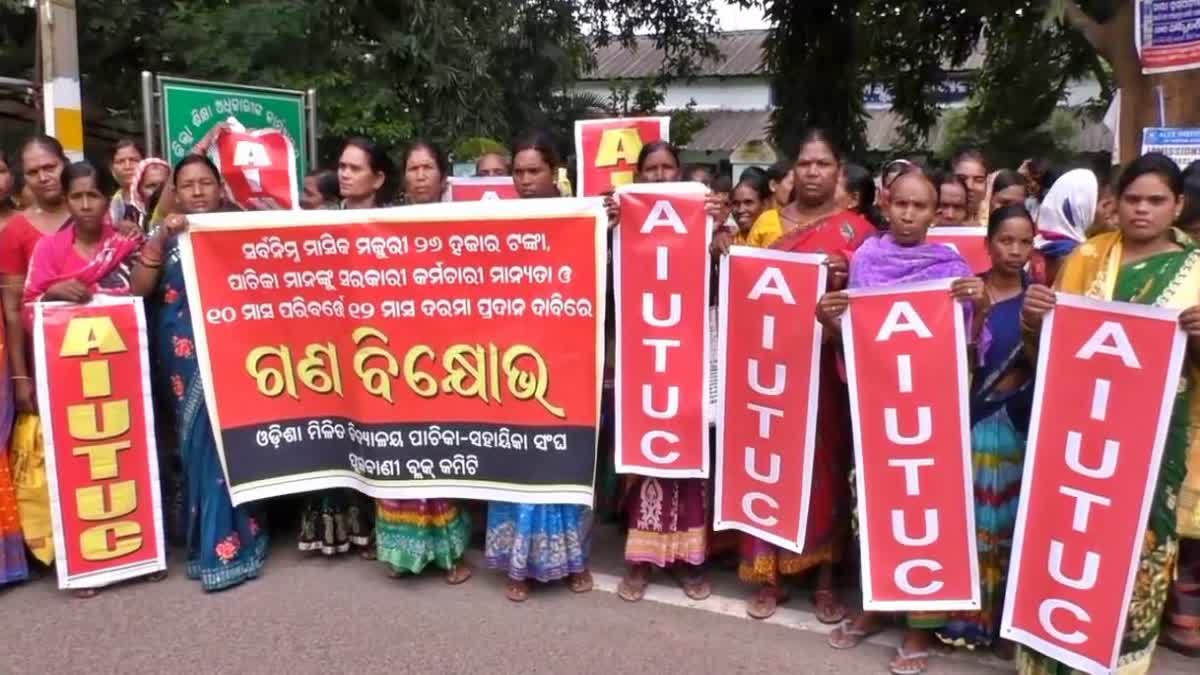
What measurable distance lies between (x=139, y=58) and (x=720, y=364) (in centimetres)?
802

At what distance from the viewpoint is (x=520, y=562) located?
3617mm

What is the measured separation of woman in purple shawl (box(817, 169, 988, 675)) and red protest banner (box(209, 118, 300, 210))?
245cm

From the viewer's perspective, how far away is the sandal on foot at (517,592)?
143 inches

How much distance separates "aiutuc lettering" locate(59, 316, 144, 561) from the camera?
3660 mm

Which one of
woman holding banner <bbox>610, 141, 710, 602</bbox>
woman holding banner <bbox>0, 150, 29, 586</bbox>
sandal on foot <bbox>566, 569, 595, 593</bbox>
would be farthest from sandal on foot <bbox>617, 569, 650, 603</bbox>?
woman holding banner <bbox>0, 150, 29, 586</bbox>

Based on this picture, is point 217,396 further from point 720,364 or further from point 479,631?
point 720,364

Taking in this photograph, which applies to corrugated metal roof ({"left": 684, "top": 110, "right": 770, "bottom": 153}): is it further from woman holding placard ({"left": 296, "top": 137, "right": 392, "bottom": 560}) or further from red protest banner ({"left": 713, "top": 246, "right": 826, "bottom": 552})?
red protest banner ({"left": 713, "top": 246, "right": 826, "bottom": 552})

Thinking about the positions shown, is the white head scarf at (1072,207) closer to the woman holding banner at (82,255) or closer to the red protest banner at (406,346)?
the red protest banner at (406,346)

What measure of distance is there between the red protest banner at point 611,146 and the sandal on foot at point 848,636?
2142mm

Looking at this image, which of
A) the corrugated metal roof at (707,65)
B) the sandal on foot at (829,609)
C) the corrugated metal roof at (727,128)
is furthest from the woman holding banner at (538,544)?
the corrugated metal roof at (707,65)

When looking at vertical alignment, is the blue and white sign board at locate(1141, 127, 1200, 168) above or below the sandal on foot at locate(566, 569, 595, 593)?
above

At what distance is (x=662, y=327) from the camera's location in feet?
11.4

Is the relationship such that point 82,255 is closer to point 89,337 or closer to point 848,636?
point 89,337

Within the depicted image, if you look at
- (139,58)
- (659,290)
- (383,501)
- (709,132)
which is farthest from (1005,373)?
(709,132)
